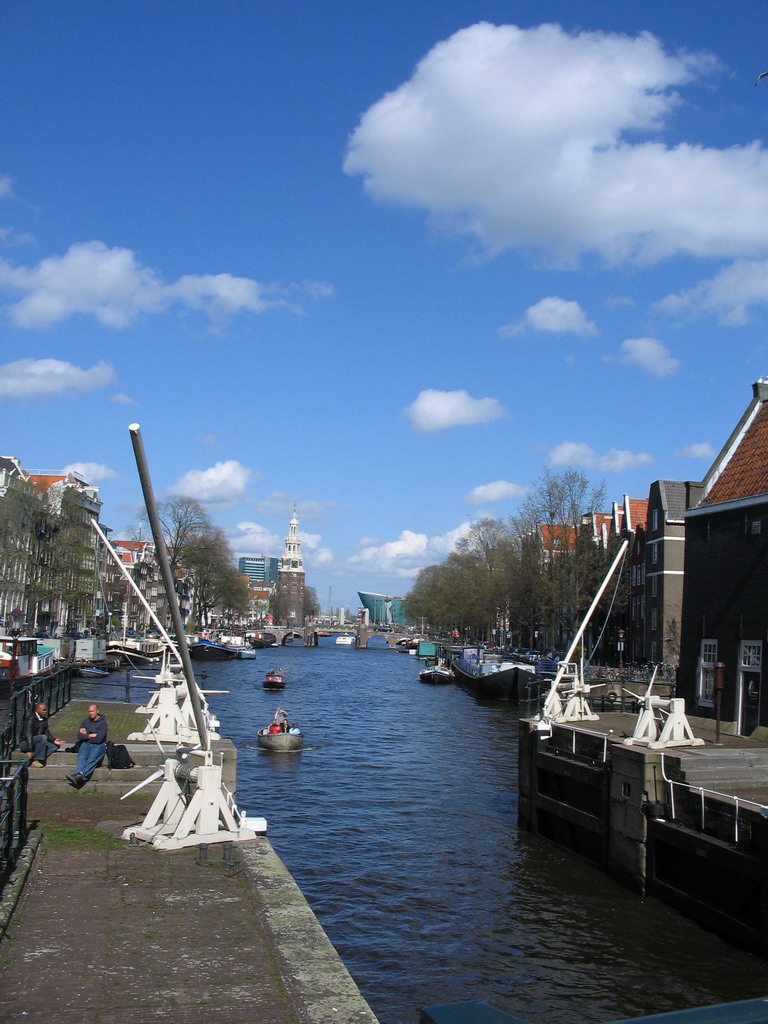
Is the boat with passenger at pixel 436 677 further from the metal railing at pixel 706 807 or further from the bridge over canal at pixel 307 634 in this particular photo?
the bridge over canal at pixel 307 634

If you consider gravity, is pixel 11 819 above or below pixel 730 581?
below

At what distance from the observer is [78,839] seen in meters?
13.1

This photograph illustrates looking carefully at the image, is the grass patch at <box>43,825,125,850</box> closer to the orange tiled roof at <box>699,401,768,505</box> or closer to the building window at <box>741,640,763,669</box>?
the building window at <box>741,640,763,669</box>

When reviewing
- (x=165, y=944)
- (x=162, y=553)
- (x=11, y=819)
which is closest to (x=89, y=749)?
(x=11, y=819)

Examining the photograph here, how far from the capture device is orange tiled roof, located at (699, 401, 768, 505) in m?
28.2

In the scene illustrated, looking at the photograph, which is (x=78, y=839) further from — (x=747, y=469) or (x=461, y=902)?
(x=747, y=469)

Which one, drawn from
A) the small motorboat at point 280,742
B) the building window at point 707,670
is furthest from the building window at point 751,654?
the small motorboat at point 280,742

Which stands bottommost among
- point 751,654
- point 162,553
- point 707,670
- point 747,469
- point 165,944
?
point 165,944

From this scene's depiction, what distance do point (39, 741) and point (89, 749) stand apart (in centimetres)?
120

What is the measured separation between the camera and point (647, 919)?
1712 centimetres

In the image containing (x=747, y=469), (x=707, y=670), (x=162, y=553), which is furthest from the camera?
(x=707, y=670)

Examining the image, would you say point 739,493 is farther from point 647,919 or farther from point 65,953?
point 65,953

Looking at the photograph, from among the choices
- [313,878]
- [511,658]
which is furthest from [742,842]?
[511,658]

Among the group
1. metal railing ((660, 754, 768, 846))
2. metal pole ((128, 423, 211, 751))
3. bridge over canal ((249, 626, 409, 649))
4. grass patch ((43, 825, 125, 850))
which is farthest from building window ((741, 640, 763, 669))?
bridge over canal ((249, 626, 409, 649))
